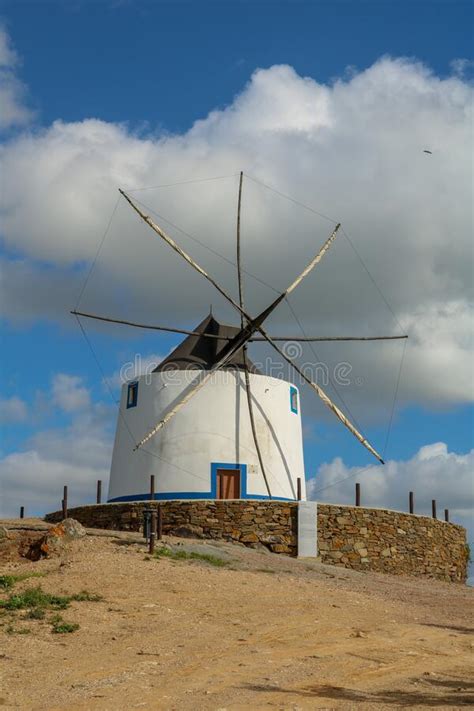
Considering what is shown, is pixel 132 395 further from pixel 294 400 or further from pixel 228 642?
pixel 228 642

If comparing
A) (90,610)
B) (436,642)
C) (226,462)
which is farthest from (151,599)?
(226,462)

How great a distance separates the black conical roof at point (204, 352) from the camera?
87.0 ft

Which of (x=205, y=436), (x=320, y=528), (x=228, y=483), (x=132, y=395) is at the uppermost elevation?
(x=132, y=395)

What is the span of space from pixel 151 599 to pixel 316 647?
370 cm

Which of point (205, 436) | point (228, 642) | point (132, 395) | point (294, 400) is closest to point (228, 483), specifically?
point (205, 436)

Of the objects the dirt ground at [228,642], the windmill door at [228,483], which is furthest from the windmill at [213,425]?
the dirt ground at [228,642]

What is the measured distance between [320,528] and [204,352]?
7.57 meters

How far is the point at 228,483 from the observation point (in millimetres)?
24922

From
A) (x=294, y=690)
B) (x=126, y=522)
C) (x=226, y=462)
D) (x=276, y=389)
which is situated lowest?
(x=294, y=690)

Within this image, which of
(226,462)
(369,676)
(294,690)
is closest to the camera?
(294,690)

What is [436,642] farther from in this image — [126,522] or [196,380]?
[196,380]

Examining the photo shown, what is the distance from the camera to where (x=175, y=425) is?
25453 mm

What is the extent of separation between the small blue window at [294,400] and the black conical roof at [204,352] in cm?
125

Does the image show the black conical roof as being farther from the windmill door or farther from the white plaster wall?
the windmill door
